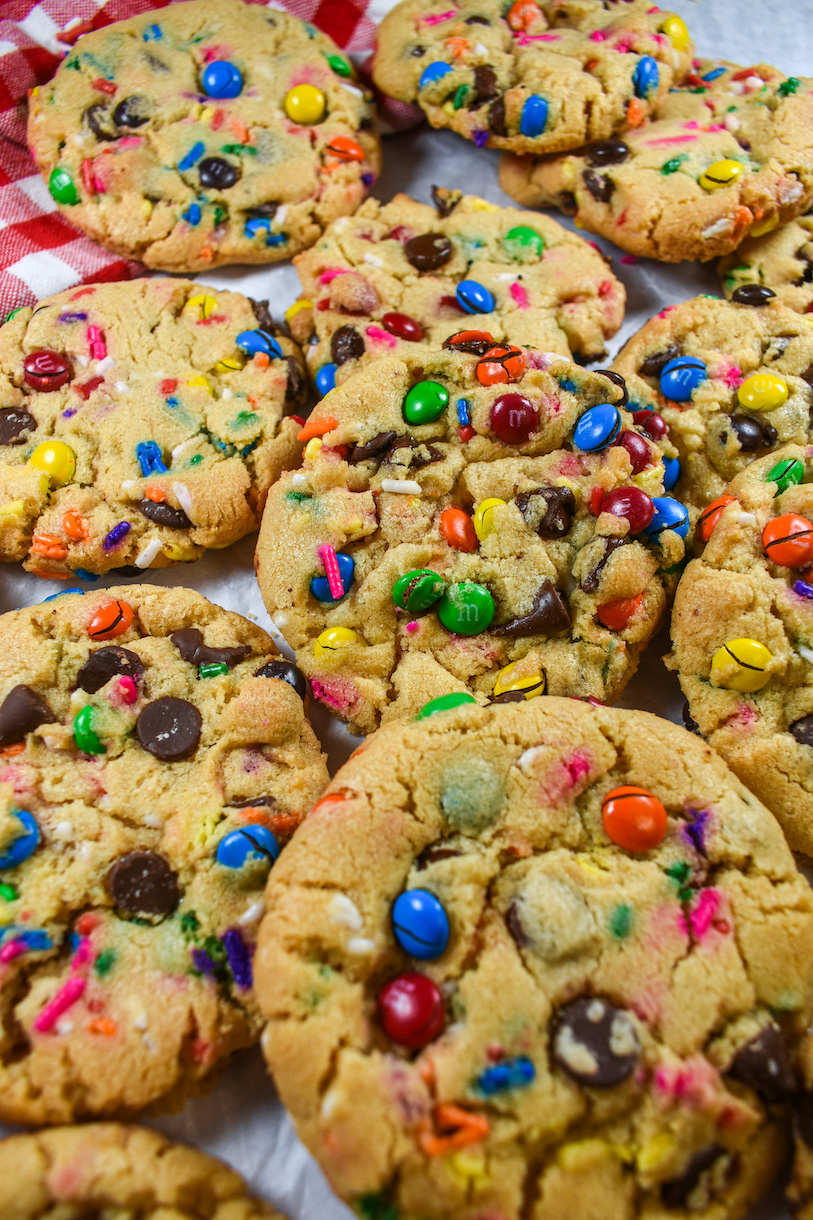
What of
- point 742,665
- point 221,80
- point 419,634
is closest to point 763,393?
point 742,665

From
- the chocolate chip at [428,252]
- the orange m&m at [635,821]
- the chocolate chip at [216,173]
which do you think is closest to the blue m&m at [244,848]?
the orange m&m at [635,821]

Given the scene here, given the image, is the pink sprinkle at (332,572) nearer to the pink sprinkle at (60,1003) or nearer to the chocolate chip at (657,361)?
the pink sprinkle at (60,1003)

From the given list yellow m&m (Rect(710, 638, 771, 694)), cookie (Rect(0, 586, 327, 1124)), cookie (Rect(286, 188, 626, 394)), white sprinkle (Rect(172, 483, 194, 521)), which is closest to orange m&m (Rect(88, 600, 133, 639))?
cookie (Rect(0, 586, 327, 1124))

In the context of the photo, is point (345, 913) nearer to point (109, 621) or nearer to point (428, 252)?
point (109, 621)

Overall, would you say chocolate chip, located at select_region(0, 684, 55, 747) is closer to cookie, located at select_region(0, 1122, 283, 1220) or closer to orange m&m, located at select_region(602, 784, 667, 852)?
cookie, located at select_region(0, 1122, 283, 1220)

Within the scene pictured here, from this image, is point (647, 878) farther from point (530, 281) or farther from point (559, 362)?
point (530, 281)

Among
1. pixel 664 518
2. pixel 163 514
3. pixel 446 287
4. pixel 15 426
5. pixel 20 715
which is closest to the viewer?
pixel 20 715

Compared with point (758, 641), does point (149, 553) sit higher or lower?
higher
